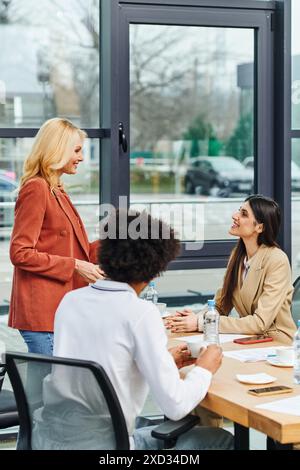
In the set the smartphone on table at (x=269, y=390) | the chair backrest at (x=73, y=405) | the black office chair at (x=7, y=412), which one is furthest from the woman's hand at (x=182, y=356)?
the black office chair at (x=7, y=412)

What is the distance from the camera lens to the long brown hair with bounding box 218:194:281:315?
11.9ft

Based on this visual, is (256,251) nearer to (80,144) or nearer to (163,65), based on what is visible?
(80,144)

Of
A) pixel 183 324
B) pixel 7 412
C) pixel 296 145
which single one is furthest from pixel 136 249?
pixel 296 145

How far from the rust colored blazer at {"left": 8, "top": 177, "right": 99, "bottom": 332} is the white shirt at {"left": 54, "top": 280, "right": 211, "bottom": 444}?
1.00 meters

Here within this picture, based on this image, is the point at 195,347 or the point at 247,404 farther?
the point at 195,347

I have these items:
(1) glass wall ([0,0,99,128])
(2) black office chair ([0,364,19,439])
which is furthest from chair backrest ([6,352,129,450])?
(1) glass wall ([0,0,99,128])

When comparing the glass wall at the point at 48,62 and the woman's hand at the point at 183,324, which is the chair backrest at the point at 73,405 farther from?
the glass wall at the point at 48,62

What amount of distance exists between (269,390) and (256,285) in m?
1.13

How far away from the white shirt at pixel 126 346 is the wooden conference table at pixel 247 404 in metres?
0.11

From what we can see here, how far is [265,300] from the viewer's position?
344 cm

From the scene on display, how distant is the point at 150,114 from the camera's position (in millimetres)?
7297

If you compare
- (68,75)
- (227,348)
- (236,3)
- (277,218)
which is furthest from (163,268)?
(236,3)

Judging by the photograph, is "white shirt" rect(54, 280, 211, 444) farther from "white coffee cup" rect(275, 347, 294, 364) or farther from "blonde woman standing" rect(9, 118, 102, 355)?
"blonde woman standing" rect(9, 118, 102, 355)

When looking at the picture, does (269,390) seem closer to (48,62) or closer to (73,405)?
(73,405)
